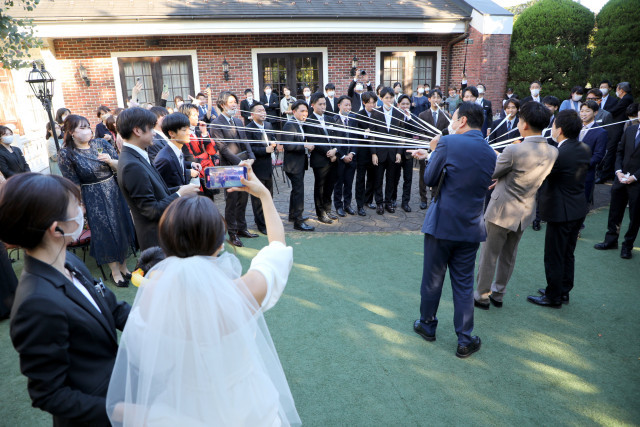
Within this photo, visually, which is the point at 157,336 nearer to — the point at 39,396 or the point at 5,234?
the point at 39,396

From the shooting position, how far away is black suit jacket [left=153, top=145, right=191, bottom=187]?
4160 millimetres

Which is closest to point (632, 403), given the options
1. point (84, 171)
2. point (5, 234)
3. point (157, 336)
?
point (157, 336)

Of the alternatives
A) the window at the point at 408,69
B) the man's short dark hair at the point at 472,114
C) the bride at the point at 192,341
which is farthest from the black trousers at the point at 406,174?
the window at the point at 408,69

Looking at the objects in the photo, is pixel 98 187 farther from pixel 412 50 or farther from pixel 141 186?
pixel 412 50

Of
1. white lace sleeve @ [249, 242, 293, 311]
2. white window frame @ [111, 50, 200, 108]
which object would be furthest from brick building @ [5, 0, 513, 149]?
white lace sleeve @ [249, 242, 293, 311]

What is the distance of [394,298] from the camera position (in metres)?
4.55

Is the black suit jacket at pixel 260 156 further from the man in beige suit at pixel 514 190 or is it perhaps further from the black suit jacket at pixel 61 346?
the black suit jacket at pixel 61 346

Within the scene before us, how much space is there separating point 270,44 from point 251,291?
12.9m

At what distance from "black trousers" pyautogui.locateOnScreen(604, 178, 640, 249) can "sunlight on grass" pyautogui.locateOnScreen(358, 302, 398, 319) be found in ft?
11.8

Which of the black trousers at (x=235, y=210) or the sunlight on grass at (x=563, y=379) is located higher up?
the black trousers at (x=235, y=210)

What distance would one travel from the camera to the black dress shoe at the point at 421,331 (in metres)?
3.77

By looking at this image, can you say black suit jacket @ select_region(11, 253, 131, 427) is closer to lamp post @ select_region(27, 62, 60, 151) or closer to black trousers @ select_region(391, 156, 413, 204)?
lamp post @ select_region(27, 62, 60, 151)

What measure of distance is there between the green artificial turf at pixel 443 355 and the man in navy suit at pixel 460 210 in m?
0.44

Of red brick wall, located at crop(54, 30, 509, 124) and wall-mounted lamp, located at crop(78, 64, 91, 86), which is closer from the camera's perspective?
wall-mounted lamp, located at crop(78, 64, 91, 86)
